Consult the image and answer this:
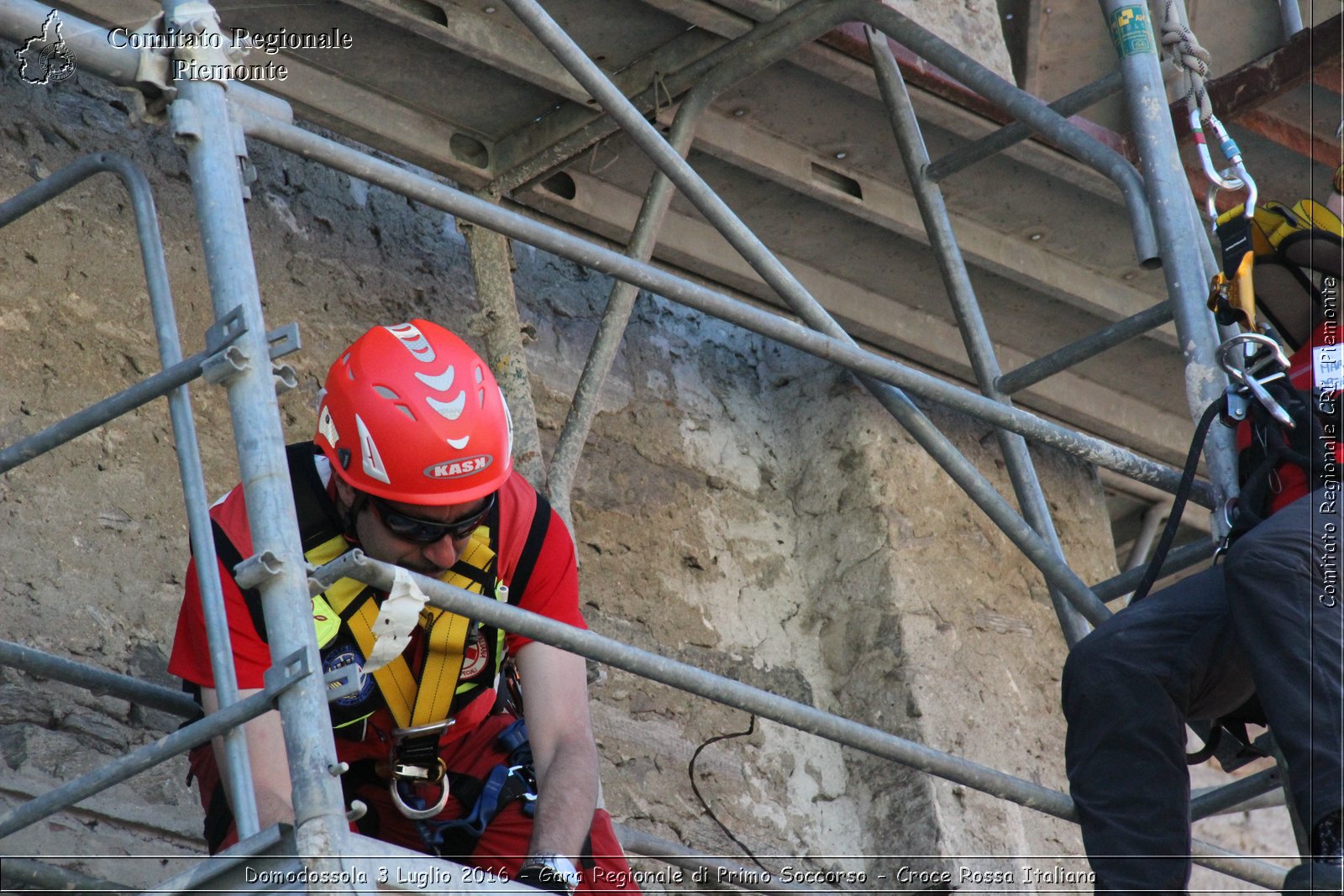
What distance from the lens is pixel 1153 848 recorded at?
3.09 metres

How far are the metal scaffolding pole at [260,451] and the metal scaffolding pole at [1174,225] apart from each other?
1907 millimetres

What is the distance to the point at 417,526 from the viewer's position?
3.29 m

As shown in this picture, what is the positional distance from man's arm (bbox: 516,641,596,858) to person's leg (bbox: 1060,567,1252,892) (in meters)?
0.88

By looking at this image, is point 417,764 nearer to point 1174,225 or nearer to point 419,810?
point 419,810

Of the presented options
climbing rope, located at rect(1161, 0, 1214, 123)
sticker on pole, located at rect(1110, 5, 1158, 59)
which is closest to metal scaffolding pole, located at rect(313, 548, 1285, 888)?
climbing rope, located at rect(1161, 0, 1214, 123)

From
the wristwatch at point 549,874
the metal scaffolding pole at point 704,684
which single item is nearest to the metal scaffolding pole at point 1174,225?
the metal scaffolding pole at point 704,684

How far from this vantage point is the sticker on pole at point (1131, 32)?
4.27 meters

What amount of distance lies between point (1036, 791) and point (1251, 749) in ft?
1.65

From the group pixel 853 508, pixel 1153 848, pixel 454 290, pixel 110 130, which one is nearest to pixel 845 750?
pixel 853 508

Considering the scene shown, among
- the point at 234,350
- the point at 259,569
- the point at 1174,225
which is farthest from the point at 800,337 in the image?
the point at 259,569

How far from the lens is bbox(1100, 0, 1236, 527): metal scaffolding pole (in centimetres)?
379

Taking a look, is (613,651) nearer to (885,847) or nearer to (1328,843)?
(1328,843)

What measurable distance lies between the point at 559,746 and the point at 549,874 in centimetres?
36

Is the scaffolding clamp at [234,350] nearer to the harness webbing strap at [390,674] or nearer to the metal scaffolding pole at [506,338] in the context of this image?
the harness webbing strap at [390,674]
